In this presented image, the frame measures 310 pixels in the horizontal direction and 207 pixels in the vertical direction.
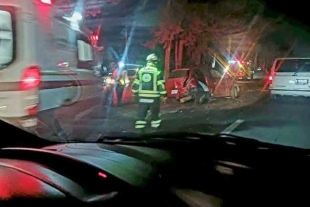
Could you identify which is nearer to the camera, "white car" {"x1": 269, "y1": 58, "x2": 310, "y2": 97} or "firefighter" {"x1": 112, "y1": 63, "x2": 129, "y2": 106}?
"firefighter" {"x1": 112, "y1": 63, "x2": 129, "y2": 106}

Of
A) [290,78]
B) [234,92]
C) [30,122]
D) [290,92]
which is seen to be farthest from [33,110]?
[290,78]

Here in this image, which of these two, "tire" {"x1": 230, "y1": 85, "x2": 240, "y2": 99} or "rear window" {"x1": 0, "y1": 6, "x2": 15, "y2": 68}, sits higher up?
"rear window" {"x1": 0, "y1": 6, "x2": 15, "y2": 68}

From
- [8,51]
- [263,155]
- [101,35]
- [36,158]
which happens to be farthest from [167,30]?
[36,158]

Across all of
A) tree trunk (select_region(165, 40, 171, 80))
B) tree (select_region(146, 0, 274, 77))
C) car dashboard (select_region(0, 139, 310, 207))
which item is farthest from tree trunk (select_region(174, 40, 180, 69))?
car dashboard (select_region(0, 139, 310, 207))

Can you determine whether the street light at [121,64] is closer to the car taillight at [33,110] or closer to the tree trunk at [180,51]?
the tree trunk at [180,51]

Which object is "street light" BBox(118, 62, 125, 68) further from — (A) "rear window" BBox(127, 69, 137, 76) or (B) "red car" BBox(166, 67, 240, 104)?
(B) "red car" BBox(166, 67, 240, 104)

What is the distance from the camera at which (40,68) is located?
6.13 meters

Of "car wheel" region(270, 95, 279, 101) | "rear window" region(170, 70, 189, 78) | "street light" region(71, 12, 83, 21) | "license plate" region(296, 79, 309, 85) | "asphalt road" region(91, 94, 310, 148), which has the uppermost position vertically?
"street light" region(71, 12, 83, 21)

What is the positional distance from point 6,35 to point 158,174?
3.74 meters

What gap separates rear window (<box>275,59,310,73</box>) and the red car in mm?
759

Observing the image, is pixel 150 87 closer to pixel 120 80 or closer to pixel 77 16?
pixel 120 80

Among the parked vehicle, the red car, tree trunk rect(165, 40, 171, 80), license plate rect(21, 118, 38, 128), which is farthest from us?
tree trunk rect(165, 40, 171, 80)

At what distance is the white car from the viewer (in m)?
7.84

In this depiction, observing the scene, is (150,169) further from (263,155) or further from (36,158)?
(263,155)
